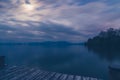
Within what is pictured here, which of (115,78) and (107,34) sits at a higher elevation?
(107,34)

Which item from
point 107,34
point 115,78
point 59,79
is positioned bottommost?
point 59,79

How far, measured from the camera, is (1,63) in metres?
19.2

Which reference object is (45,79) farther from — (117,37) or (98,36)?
(98,36)

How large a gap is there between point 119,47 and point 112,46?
7189 millimetres

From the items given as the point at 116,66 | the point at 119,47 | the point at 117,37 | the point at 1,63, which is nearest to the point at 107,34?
the point at 117,37

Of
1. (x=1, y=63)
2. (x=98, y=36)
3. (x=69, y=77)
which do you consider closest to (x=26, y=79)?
(x=69, y=77)

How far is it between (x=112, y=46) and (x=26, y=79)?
289 feet

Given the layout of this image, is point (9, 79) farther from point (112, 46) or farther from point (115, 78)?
point (112, 46)

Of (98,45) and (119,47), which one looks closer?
A: (119,47)

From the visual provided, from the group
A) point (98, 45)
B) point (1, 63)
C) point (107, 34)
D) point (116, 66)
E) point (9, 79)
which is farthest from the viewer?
point (98, 45)

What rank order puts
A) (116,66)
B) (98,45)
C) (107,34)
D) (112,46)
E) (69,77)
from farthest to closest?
(98,45) < (107,34) < (112,46) < (69,77) < (116,66)

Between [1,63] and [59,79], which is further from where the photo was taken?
[1,63]

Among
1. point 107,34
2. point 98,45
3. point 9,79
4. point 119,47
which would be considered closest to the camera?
point 9,79

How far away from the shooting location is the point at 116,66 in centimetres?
884
